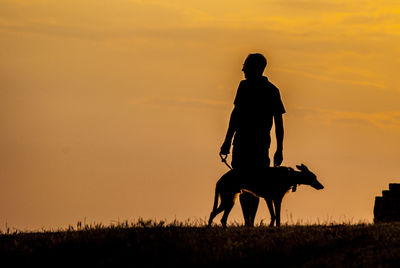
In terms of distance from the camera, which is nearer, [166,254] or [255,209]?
[166,254]

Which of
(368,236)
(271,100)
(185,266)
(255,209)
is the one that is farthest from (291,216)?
(185,266)

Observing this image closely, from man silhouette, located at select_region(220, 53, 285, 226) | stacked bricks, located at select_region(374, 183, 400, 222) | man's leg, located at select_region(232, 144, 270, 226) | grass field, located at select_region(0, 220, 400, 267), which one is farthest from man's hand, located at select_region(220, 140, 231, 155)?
stacked bricks, located at select_region(374, 183, 400, 222)


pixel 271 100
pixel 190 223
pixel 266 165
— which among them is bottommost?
pixel 190 223

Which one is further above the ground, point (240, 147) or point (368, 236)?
point (240, 147)

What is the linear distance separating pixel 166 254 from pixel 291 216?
434cm

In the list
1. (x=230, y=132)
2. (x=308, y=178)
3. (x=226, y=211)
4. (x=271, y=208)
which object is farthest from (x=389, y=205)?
(x=226, y=211)

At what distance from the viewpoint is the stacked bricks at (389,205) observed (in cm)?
1988

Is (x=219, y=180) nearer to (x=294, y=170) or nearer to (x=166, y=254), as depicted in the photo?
(x=294, y=170)

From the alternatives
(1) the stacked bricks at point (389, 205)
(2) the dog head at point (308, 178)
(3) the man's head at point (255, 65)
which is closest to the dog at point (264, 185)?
(2) the dog head at point (308, 178)

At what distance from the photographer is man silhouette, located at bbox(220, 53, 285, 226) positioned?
18.1 meters

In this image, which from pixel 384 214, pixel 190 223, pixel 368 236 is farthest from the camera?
pixel 384 214

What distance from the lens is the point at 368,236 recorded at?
1465 centimetres

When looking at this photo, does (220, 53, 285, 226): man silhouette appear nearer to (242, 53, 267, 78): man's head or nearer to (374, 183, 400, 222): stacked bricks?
(242, 53, 267, 78): man's head

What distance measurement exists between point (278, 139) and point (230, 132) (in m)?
0.98
